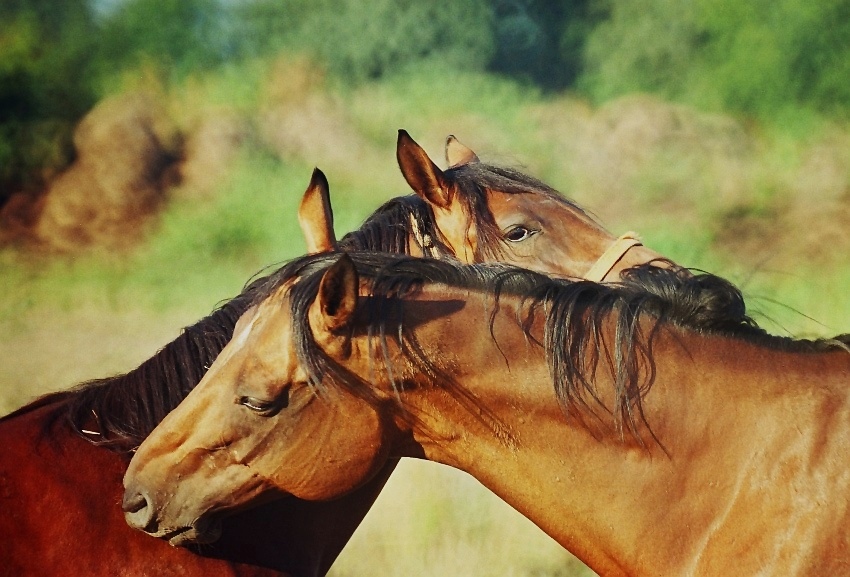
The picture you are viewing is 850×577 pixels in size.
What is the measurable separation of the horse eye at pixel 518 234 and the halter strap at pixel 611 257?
27 cm

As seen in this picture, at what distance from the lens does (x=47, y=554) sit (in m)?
2.37

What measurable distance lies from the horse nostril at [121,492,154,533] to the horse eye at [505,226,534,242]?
64.3 inches

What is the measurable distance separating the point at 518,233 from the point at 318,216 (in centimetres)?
100

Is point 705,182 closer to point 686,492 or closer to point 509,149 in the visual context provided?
point 509,149

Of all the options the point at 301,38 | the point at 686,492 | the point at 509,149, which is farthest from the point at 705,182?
the point at 686,492

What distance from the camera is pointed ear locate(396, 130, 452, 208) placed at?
11.3ft

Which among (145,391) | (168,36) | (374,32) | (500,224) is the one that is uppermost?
(374,32)

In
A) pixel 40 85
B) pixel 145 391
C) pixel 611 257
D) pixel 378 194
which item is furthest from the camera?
pixel 40 85

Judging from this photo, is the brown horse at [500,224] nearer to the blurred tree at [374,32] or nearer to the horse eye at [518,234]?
the horse eye at [518,234]

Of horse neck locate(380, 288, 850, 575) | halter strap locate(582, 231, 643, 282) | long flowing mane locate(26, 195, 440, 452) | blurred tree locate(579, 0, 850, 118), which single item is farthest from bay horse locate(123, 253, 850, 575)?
blurred tree locate(579, 0, 850, 118)

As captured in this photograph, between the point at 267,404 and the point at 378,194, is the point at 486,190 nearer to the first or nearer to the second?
the point at 267,404

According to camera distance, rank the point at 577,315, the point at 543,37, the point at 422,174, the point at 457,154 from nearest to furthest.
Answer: the point at 577,315 → the point at 422,174 → the point at 457,154 → the point at 543,37

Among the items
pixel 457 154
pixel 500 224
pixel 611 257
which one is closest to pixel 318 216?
pixel 500 224

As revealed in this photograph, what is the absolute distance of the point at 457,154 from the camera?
4.11 metres
